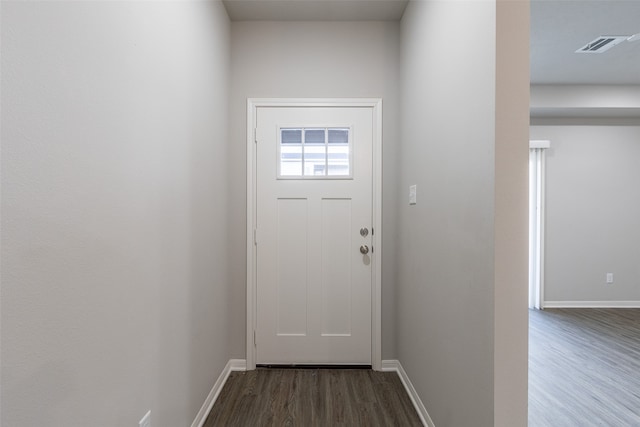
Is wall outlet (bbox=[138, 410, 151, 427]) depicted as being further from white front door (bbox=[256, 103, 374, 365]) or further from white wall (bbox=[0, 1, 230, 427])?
white front door (bbox=[256, 103, 374, 365])

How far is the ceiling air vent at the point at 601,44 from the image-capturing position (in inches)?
106

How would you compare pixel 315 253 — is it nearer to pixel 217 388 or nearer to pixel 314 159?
pixel 314 159

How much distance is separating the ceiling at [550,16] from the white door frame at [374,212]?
62cm

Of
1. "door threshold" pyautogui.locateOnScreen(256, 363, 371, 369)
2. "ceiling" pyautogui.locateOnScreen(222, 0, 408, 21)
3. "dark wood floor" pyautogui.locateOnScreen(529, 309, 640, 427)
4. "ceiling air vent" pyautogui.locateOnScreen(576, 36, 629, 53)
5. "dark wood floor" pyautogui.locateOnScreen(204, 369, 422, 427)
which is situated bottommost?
"dark wood floor" pyautogui.locateOnScreen(529, 309, 640, 427)

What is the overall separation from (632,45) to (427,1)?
2.49 meters

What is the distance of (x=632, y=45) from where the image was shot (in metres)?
2.87

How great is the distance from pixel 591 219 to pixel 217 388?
194 inches

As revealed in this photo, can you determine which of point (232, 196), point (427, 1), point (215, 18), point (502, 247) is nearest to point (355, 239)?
point (232, 196)

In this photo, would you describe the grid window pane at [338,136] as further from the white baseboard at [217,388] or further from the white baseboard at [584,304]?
the white baseboard at [584,304]

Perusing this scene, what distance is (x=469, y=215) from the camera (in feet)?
4.31

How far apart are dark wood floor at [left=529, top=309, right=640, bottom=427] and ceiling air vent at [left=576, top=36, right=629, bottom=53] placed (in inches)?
109

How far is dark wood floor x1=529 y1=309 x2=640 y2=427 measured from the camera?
1.92 meters

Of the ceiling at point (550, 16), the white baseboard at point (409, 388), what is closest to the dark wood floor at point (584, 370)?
the white baseboard at point (409, 388)

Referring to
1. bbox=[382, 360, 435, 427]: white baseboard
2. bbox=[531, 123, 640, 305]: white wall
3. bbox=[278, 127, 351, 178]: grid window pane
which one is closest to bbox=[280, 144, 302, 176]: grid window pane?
bbox=[278, 127, 351, 178]: grid window pane
